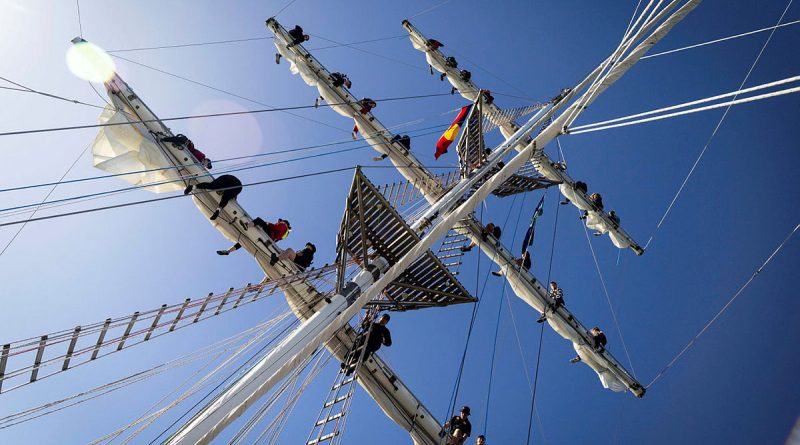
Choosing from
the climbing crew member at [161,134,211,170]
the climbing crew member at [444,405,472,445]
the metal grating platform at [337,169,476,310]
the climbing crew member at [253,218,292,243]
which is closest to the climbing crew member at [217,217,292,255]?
the climbing crew member at [253,218,292,243]

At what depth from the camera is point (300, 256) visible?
31.7ft

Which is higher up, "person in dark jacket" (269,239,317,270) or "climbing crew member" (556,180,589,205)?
"person in dark jacket" (269,239,317,270)

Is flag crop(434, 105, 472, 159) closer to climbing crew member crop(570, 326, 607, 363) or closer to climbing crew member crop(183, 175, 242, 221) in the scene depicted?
climbing crew member crop(183, 175, 242, 221)

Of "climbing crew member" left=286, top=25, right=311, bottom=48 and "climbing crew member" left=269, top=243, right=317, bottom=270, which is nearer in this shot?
"climbing crew member" left=269, top=243, right=317, bottom=270

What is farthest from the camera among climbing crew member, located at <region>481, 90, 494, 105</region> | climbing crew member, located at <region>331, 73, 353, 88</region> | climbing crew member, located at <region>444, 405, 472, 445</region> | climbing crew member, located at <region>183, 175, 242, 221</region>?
climbing crew member, located at <region>481, 90, 494, 105</region>

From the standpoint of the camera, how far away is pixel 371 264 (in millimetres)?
7059

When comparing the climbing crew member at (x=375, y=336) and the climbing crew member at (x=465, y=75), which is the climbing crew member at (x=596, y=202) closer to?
the climbing crew member at (x=465, y=75)

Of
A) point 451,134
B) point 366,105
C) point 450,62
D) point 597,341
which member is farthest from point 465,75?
point 597,341

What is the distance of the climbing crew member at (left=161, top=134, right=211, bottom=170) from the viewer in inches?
369

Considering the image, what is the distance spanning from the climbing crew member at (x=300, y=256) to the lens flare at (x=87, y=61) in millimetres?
4283

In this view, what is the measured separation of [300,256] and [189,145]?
3249mm

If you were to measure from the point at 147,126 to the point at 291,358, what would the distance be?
681 centimetres

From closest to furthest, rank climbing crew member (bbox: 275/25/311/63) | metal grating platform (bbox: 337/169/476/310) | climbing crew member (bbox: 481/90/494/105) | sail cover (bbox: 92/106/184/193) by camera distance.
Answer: metal grating platform (bbox: 337/169/476/310), sail cover (bbox: 92/106/184/193), climbing crew member (bbox: 275/25/311/63), climbing crew member (bbox: 481/90/494/105)

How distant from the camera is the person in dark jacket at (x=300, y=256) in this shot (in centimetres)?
923
